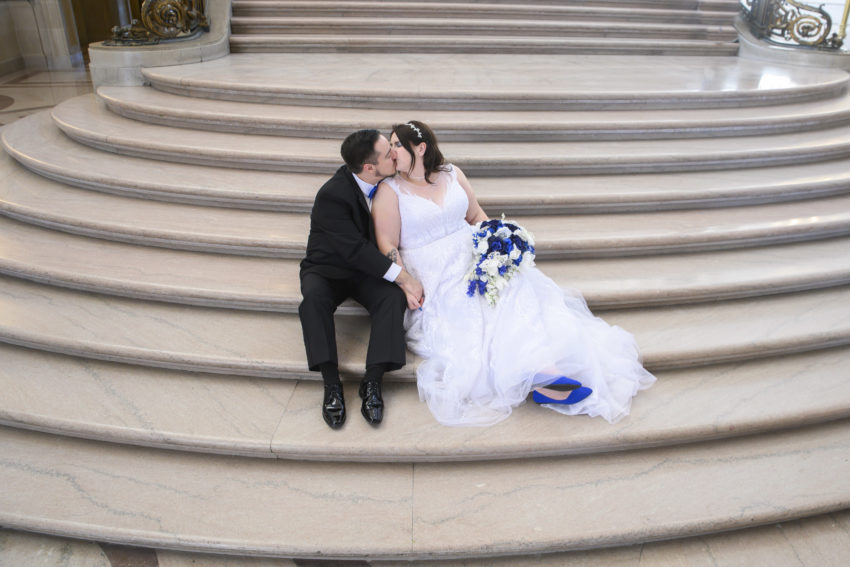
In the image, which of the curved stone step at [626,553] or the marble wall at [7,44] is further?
the marble wall at [7,44]

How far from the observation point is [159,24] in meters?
6.27

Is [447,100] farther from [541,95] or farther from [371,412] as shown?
[371,412]

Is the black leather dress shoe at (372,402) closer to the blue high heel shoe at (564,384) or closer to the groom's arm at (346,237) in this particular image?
the groom's arm at (346,237)

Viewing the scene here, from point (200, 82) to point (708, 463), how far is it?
5.10m

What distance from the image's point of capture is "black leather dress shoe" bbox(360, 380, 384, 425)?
279cm

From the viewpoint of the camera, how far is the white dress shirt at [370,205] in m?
3.05

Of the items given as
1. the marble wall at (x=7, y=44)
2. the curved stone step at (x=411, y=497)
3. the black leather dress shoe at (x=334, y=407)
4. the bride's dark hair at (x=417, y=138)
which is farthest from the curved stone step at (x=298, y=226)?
the marble wall at (x=7, y=44)

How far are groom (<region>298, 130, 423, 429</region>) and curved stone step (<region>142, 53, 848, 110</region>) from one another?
7.36 feet

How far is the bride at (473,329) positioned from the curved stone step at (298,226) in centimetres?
77

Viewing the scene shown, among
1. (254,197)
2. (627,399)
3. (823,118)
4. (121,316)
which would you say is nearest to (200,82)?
(254,197)

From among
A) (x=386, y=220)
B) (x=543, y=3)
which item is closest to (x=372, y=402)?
(x=386, y=220)

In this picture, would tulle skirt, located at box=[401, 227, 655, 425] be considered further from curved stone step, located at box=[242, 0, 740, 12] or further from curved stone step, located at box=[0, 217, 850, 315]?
curved stone step, located at box=[242, 0, 740, 12]

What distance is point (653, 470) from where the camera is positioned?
2.74 metres

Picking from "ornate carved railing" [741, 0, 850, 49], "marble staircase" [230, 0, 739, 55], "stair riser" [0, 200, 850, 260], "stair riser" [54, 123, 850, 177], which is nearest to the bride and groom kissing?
"stair riser" [0, 200, 850, 260]
